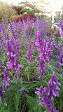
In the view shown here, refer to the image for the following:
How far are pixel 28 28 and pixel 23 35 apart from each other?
17.2 inches

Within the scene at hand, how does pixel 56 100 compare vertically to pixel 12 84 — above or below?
below

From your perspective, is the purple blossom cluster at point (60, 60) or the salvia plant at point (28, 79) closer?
the salvia plant at point (28, 79)

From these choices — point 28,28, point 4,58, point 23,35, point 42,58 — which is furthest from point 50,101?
point 28,28

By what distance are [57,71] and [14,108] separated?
0.65m

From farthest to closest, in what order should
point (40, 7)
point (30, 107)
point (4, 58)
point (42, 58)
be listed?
1. point (40, 7)
2. point (4, 58)
3. point (30, 107)
4. point (42, 58)

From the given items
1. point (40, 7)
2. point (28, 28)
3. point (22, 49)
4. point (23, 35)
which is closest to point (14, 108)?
point (22, 49)

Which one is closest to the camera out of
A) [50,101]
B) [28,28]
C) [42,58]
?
[50,101]

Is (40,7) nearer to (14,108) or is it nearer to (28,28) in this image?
(28,28)

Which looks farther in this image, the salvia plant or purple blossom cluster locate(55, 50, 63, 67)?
purple blossom cluster locate(55, 50, 63, 67)

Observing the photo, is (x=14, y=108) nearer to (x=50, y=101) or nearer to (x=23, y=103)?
(x=23, y=103)

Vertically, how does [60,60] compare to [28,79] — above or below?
above

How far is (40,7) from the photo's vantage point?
14016 millimetres

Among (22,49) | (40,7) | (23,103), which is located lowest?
(40,7)

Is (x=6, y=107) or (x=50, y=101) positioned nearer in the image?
(x=50, y=101)
